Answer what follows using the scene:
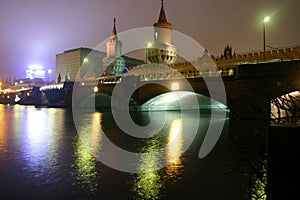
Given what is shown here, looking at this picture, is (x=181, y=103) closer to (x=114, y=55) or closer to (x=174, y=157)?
(x=174, y=157)

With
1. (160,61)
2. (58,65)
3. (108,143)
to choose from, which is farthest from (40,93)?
(108,143)

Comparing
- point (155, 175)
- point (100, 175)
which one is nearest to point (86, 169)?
point (100, 175)

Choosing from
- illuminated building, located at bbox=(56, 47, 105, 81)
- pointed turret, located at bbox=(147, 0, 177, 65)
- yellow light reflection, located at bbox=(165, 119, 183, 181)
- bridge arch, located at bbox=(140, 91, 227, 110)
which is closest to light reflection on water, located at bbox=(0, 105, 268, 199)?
yellow light reflection, located at bbox=(165, 119, 183, 181)

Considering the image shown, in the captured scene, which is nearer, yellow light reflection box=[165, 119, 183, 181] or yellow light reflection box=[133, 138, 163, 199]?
yellow light reflection box=[133, 138, 163, 199]

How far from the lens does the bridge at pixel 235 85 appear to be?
17.8 meters

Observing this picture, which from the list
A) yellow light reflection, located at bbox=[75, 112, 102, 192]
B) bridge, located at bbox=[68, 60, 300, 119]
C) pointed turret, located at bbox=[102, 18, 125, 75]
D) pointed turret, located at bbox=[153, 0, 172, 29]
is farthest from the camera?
pointed turret, located at bbox=[102, 18, 125, 75]

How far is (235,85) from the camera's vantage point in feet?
72.7

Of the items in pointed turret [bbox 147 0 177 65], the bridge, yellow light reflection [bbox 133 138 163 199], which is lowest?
yellow light reflection [bbox 133 138 163 199]

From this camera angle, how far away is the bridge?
17781 mm

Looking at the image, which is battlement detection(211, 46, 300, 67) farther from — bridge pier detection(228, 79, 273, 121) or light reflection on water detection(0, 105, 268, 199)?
light reflection on water detection(0, 105, 268, 199)

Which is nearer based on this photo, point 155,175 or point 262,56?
point 155,175

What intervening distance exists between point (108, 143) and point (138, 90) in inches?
843

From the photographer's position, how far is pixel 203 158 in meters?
9.61

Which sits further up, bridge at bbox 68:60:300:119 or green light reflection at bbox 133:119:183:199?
bridge at bbox 68:60:300:119
